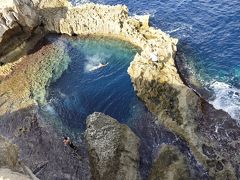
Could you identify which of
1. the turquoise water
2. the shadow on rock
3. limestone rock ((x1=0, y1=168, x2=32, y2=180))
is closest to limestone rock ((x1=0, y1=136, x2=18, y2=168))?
limestone rock ((x1=0, y1=168, x2=32, y2=180))

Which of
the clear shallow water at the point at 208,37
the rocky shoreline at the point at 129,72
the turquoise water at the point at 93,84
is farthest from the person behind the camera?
the clear shallow water at the point at 208,37

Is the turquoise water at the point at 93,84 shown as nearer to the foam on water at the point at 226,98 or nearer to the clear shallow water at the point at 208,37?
the clear shallow water at the point at 208,37

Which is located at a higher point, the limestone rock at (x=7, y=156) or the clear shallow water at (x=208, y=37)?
the limestone rock at (x=7, y=156)

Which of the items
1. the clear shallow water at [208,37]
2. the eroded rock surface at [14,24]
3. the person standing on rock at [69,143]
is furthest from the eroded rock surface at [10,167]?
the eroded rock surface at [14,24]

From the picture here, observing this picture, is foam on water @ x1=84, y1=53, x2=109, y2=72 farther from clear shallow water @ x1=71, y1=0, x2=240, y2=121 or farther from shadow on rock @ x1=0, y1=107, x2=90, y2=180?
clear shallow water @ x1=71, y1=0, x2=240, y2=121

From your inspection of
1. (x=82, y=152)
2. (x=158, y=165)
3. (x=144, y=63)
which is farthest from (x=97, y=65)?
(x=158, y=165)

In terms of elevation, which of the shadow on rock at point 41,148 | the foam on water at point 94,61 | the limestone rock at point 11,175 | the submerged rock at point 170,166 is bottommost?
the submerged rock at point 170,166

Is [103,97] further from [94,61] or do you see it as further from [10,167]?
[10,167]
